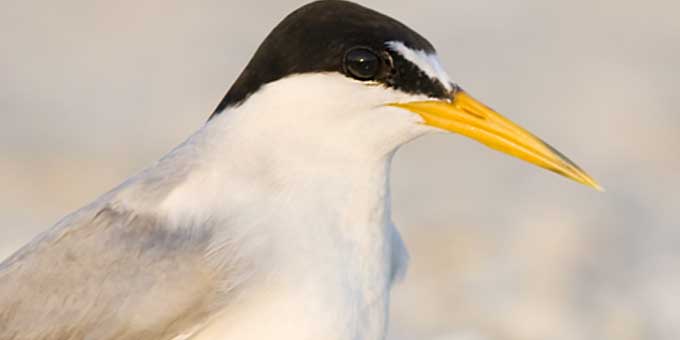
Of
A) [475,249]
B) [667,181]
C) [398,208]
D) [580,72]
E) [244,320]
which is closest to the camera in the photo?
[244,320]

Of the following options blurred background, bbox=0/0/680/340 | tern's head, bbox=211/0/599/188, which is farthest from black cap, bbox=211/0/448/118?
blurred background, bbox=0/0/680/340

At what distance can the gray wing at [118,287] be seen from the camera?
4648 mm

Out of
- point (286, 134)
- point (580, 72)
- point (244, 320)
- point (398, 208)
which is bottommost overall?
point (580, 72)

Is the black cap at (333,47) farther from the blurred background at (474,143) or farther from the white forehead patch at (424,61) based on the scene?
the blurred background at (474,143)

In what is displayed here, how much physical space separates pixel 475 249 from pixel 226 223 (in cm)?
393

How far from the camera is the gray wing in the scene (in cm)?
465

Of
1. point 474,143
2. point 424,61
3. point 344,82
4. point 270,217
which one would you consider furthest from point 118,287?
point 474,143

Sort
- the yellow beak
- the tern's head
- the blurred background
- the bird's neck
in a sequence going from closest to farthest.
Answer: the bird's neck < the tern's head < the yellow beak < the blurred background

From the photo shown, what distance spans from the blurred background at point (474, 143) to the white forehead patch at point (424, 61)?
9.58ft

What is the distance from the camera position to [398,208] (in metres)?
9.26

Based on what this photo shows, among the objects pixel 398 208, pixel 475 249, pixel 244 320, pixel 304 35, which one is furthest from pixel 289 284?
pixel 398 208

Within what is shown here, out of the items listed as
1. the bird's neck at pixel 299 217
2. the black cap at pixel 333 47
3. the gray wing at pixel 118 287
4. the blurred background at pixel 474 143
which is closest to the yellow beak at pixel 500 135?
the black cap at pixel 333 47

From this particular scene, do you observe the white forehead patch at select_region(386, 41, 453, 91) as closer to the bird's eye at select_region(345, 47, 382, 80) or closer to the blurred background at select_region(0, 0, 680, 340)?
the bird's eye at select_region(345, 47, 382, 80)

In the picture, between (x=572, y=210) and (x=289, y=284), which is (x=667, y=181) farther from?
(x=289, y=284)
